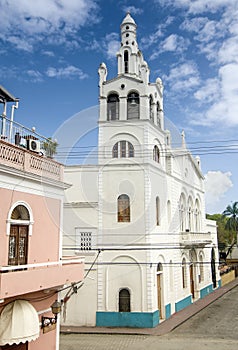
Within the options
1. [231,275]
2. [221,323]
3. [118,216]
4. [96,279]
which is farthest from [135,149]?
[231,275]

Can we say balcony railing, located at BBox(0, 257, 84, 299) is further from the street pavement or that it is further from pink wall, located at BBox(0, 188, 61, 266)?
the street pavement

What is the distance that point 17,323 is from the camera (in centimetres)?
834

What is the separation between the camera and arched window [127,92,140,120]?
19.5 meters

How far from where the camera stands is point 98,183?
743 inches

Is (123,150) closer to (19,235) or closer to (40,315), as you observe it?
(19,235)

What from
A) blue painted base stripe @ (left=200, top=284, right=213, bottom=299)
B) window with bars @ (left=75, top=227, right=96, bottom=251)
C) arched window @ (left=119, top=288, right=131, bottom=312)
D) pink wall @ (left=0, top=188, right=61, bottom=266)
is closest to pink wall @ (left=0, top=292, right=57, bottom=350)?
pink wall @ (left=0, top=188, right=61, bottom=266)

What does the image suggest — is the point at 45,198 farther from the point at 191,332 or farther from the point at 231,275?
the point at 231,275

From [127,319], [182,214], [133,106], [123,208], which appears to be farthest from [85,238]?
[182,214]

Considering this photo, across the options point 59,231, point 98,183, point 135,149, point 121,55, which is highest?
point 121,55

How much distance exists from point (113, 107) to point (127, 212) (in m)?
6.09

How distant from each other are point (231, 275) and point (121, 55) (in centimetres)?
2721

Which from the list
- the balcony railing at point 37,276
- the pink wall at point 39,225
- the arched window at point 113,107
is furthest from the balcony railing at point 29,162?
the arched window at point 113,107

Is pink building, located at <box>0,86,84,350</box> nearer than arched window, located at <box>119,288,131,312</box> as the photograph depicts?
Yes

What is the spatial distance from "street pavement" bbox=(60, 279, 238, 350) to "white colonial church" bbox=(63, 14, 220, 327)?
0.70m
